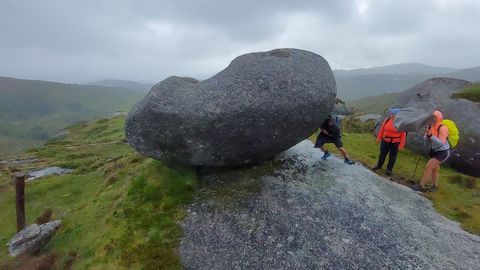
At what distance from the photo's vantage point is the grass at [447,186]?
19406 millimetres

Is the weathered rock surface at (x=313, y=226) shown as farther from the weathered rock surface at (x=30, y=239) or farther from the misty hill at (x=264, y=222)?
the weathered rock surface at (x=30, y=239)

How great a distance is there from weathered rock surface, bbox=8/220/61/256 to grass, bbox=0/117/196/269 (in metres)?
0.43

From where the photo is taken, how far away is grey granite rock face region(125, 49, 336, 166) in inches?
709

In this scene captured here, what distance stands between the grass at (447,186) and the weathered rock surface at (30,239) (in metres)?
19.9

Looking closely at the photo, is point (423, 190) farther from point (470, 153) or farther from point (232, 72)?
point (232, 72)

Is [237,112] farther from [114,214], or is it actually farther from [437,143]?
[437,143]

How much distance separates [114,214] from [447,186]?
68.7ft

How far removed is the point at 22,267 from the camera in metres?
18.6

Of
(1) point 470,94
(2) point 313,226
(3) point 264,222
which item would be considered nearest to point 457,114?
(1) point 470,94

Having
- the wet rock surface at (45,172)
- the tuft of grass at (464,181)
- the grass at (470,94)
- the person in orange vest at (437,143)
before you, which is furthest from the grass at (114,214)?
the grass at (470,94)

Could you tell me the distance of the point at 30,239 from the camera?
66.9ft

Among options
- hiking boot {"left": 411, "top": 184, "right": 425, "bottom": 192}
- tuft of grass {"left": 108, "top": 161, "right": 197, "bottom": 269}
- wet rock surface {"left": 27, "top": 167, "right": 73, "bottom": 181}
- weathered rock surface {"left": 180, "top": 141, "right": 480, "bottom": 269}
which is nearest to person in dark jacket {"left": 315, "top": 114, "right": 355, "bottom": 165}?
weathered rock surface {"left": 180, "top": 141, "right": 480, "bottom": 269}

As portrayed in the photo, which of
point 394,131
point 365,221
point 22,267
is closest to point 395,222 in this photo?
point 365,221

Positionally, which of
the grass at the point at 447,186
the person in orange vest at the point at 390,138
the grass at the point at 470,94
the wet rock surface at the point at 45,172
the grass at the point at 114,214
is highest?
the grass at the point at 470,94
